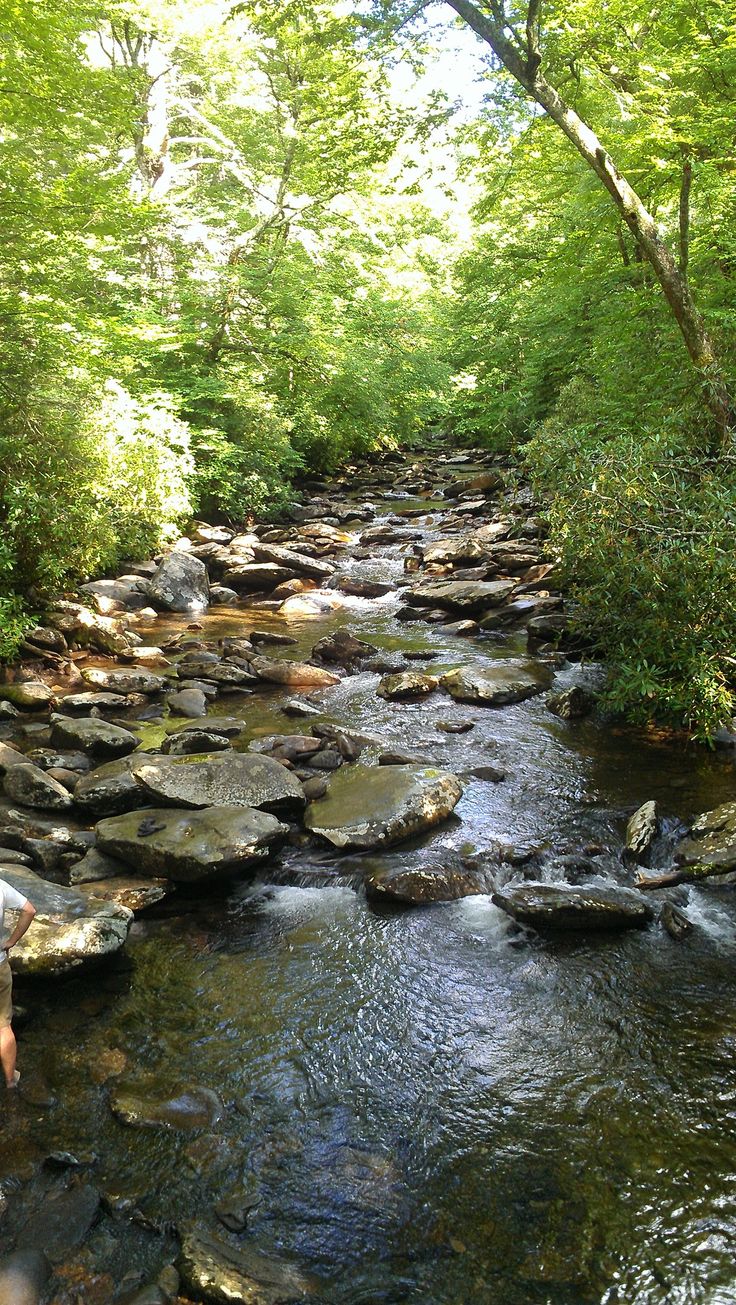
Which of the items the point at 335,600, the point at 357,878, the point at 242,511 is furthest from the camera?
the point at 242,511

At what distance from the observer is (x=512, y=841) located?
598 cm

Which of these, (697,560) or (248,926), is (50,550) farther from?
(697,560)

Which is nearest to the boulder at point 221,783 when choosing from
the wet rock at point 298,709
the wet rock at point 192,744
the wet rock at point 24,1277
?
the wet rock at point 192,744

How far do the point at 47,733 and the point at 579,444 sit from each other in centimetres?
683

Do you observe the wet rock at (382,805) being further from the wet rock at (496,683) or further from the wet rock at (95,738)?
the wet rock at (95,738)

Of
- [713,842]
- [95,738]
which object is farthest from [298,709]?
[713,842]

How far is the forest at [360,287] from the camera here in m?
8.10

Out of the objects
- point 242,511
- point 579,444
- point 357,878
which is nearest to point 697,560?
point 579,444

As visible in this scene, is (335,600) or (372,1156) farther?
(335,600)

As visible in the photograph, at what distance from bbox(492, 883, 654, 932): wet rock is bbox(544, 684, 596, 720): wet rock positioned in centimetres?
341

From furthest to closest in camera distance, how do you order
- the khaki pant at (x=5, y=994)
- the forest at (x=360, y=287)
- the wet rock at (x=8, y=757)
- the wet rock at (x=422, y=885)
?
the forest at (x=360, y=287)
the wet rock at (x=8, y=757)
the wet rock at (x=422, y=885)
the khaki pant at (x=5, y=994)

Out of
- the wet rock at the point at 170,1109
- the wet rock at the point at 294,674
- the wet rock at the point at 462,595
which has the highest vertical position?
the wet rock at the point at 462,595

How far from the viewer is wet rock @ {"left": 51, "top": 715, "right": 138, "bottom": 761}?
7.41m

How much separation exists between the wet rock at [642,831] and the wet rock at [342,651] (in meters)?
4.94
